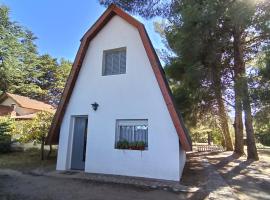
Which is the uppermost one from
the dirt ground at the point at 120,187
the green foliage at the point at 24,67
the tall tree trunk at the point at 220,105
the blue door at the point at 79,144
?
the green foliage at the point at 24,67

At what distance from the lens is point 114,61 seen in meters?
11.1

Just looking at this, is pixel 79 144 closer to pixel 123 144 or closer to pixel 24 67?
pixel 123 144

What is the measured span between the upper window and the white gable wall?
0.82ft

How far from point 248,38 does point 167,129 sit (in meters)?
9.55

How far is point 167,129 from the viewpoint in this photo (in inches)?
360

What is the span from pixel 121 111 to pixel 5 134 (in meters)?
10.8

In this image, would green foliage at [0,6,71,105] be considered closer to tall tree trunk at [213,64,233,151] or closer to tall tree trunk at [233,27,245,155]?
tall tree trunk at [213,64,233,151]

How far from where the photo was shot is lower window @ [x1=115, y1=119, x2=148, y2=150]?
959 cm

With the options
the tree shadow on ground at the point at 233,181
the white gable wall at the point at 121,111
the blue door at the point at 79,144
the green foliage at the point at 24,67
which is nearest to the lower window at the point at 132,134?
the white gable wall at the point at 121,111

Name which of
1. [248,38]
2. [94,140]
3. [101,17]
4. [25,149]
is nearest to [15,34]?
[25,149]

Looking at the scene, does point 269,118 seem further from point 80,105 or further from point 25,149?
point 25,149

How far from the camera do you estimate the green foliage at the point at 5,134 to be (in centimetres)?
1599

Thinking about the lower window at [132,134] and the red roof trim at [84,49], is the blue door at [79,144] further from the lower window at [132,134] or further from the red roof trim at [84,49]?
the lower window at [132,134]

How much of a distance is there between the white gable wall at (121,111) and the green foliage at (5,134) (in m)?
7.59
